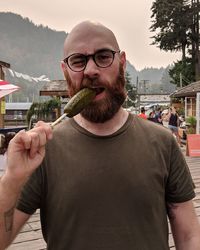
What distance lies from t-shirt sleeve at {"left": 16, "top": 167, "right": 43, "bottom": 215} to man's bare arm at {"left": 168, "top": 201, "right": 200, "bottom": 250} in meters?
0.60

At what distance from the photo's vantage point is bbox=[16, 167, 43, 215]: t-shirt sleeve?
152 centimetres

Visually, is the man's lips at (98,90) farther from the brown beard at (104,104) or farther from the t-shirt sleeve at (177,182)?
the t-shirt sleeve at (177,182)

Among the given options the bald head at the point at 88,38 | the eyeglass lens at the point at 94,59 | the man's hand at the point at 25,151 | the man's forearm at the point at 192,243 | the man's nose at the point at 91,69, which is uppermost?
the bald head at the point at 88,38

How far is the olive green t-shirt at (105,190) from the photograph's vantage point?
4.87 feet

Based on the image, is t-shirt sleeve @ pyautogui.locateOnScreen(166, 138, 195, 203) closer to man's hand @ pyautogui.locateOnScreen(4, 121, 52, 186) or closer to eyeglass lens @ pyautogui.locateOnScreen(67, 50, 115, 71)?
eyeglass lens @ pyautogui.locateOnScreen(67, 50, 115, 71)

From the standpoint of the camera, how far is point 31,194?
152 cm

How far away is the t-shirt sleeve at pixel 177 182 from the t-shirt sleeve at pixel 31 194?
561 millimetres

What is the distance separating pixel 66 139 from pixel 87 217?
1.16ft

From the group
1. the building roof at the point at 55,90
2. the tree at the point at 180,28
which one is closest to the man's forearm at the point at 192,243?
the building roof at the point at 55,90

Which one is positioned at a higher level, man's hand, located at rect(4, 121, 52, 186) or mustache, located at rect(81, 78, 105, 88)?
mustache, located at rect(81, 78, 105, 88)

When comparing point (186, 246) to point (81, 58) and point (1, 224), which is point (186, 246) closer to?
point (1, 224)

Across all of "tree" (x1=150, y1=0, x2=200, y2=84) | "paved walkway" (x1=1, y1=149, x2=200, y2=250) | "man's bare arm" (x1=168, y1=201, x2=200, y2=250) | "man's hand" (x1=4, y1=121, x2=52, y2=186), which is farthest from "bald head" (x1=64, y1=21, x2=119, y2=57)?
"tree" (x1=150, y1=0, x2=200, y2=84)

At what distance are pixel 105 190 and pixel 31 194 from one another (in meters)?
0.31

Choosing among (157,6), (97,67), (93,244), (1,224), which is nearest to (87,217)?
(93,244)
